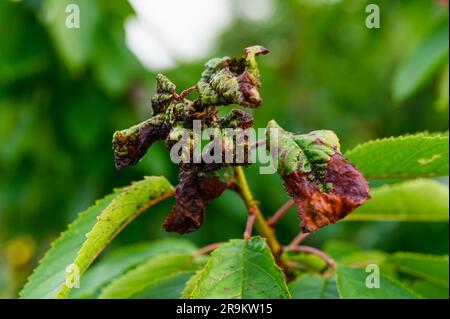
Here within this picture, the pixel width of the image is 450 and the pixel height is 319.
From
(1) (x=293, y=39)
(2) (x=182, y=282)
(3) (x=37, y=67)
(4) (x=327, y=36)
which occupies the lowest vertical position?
(2) (x=182, y=282)

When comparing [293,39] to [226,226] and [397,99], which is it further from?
[397,99]

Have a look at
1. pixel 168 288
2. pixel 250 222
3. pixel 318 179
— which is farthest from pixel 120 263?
pixel 318 179

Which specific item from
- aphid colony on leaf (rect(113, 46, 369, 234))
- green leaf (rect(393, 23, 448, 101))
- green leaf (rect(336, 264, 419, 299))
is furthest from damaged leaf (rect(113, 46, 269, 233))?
green leaf (rect(393, 23, 448, 101))

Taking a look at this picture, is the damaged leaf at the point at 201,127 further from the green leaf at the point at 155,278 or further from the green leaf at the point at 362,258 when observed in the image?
the green leaf at the point at 362,258

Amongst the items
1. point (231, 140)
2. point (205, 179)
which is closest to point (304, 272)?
point (205, 179)

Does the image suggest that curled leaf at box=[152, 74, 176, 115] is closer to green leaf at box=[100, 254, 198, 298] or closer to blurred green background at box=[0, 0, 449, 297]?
green leaf at box=[100, 254, 198, 298]

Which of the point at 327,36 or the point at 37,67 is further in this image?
the point at 327,36

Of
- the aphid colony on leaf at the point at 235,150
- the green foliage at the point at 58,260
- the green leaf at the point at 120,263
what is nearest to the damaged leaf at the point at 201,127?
the aphid colony on leaf at the point at 235,150
